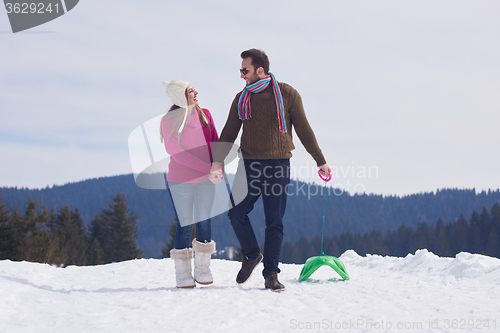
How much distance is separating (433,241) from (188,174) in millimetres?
74075

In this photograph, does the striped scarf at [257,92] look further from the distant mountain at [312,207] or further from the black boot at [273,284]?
the distant mountain at [312,207]

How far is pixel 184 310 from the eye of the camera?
331 cm

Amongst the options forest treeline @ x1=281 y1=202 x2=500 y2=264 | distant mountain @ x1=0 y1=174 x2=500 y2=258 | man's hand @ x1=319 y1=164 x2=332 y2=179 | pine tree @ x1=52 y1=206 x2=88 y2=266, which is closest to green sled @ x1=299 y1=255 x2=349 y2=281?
man's hand @ x1=319 y1=164 x2=332 y2=179

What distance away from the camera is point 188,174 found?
4.28 m

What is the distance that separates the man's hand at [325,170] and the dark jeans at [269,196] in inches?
15.4

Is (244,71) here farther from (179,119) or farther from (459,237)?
(459,237)

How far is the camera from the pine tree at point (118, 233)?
44406 mm

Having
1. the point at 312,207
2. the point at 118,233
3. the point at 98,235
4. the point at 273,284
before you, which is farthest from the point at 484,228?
the point at 312,207

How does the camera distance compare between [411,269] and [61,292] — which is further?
[411,269]

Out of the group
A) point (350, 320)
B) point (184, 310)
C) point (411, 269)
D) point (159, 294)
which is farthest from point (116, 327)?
point (411, 269)

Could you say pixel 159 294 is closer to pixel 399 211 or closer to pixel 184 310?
pixel 184 310

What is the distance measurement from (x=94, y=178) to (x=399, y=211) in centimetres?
12636

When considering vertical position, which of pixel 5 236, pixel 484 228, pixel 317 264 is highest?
pixel 317 264

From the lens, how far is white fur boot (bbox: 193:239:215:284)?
4.38 m
